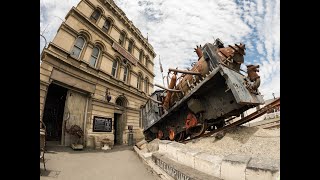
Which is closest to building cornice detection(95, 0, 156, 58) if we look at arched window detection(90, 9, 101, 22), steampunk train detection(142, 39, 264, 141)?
arched window detection(90, 9, 101, 22)

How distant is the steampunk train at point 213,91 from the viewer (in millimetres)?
5383

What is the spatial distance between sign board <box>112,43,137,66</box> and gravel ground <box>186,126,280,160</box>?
12679mm

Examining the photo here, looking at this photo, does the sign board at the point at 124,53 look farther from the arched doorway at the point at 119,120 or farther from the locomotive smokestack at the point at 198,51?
the locomotive smokestack at the point at 198,51

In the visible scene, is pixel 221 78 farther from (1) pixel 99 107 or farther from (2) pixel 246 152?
(1) pixel 99 107

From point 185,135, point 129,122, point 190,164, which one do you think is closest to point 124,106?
point 129,122

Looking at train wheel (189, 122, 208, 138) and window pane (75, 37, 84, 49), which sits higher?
window pane (75, 37, 84, 49)

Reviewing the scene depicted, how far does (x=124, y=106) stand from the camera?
15672 millimetres

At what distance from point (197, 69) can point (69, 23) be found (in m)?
9.79

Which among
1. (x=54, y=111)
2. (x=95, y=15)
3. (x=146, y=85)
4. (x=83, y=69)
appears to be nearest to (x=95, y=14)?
(x=95, y=15)

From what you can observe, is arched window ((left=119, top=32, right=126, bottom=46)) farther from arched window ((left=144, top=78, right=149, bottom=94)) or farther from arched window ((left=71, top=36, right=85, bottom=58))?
arched window ((left=144, top=78, right=149, bottom=94))

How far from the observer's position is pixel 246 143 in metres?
4.32

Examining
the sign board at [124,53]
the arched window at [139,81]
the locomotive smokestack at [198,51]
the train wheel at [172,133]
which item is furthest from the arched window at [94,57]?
the locomotive smokestack at [198,51]

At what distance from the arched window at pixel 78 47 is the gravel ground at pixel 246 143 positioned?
420 inches

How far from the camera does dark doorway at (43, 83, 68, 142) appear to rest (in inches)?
484
